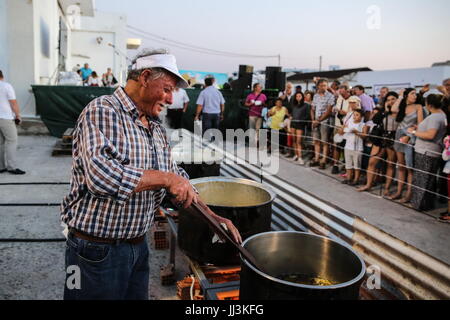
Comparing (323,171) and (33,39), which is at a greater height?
(33,39)

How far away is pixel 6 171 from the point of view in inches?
297

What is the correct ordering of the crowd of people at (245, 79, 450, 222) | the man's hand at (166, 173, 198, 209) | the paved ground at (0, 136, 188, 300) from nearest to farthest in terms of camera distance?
the man's hand at (166, 173, 198, 209) < the paved ground at (0, 136, 188, 300) < the crowd of people at (245, 79, 450, 222)

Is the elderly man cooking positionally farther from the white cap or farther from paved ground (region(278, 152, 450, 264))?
paved ground (region(278, 152, 450, 264))

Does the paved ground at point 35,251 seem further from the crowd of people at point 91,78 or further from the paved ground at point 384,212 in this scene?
the crowd of people at point 91,78

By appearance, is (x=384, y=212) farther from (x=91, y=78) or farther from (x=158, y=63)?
(x=91, y=78)

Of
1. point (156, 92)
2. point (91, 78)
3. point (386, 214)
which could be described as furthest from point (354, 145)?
point (91, 78)

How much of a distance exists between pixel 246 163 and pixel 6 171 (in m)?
5.70

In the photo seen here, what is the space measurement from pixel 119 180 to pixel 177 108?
9883 millimetres

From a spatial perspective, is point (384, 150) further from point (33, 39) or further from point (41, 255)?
point (33, 39)

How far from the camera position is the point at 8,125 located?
716 cm

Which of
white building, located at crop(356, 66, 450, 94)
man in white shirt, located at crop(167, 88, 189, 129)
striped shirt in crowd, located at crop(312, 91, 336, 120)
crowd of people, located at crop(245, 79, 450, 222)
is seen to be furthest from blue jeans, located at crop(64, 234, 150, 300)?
white building, located at crop(356, 66, 450, 94)

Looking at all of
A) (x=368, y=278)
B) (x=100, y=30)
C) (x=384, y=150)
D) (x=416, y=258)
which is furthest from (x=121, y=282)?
(x=100, y=30)

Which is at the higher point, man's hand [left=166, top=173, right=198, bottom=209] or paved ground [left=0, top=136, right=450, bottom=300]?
man's hand [left=166, top=173, right=198, bottom=209]

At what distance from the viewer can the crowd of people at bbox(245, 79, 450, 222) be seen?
18.3 ft
